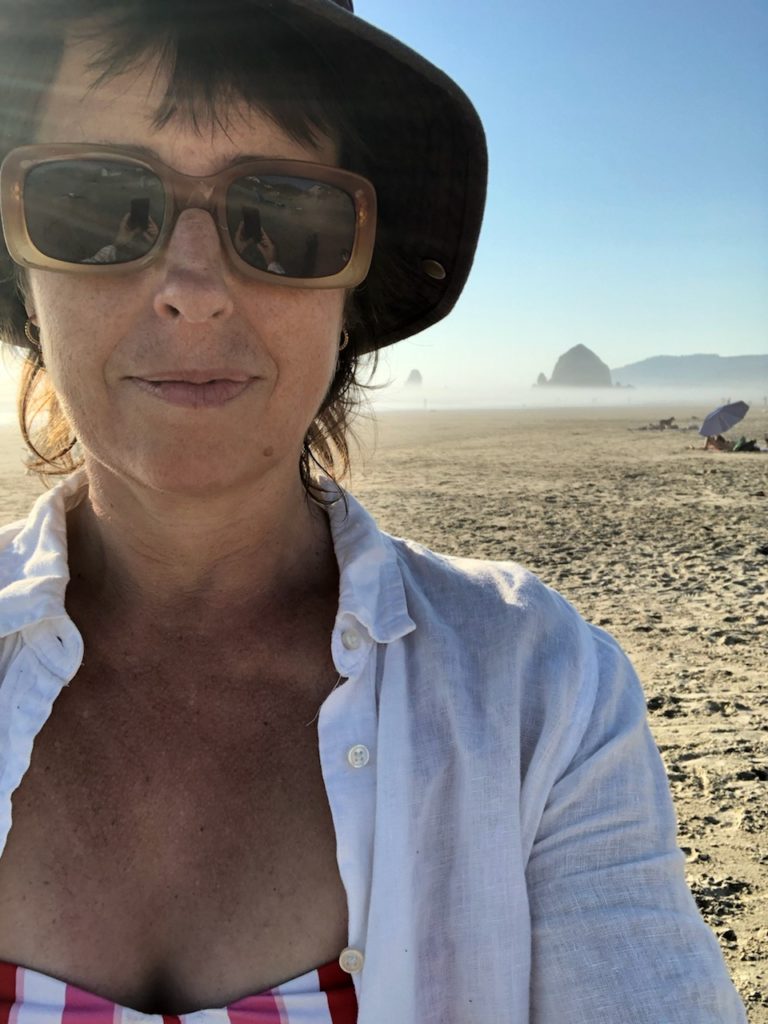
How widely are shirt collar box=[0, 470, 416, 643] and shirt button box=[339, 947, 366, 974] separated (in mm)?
511

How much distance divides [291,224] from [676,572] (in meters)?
7.54

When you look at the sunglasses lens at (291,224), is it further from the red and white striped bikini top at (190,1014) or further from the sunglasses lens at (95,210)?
the red and white striped bikini top at (190,1014)

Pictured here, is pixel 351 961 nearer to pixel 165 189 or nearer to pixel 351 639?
pixel 351 639

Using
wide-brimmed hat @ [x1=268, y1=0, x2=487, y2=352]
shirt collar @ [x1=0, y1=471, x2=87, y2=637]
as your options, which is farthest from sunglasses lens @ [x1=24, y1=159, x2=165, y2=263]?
shirt collar @ [x1=0, y1=471, x2=87, y2=637]

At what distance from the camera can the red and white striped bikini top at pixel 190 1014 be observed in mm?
1396

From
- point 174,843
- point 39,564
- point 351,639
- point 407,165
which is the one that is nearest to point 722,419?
point 407,165

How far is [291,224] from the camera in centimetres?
162

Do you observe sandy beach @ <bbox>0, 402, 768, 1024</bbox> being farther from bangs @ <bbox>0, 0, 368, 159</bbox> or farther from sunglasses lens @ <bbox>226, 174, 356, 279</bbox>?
bangs @ <bbox>0, 0, 368, 159</bbox>

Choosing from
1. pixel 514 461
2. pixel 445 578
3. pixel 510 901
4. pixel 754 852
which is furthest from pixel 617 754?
pixel 514 461

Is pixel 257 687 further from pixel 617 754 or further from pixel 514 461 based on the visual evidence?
pixel 514 461

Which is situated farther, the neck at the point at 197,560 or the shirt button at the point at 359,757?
the neck at the point at 197,560

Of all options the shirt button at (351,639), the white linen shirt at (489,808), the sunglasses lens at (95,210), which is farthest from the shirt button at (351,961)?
the sunglasses lens at (95,210)

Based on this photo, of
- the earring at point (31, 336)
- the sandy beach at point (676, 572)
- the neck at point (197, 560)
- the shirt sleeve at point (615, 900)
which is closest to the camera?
the shirt sleeve at point (615, 900)

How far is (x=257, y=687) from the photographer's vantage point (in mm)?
1818
